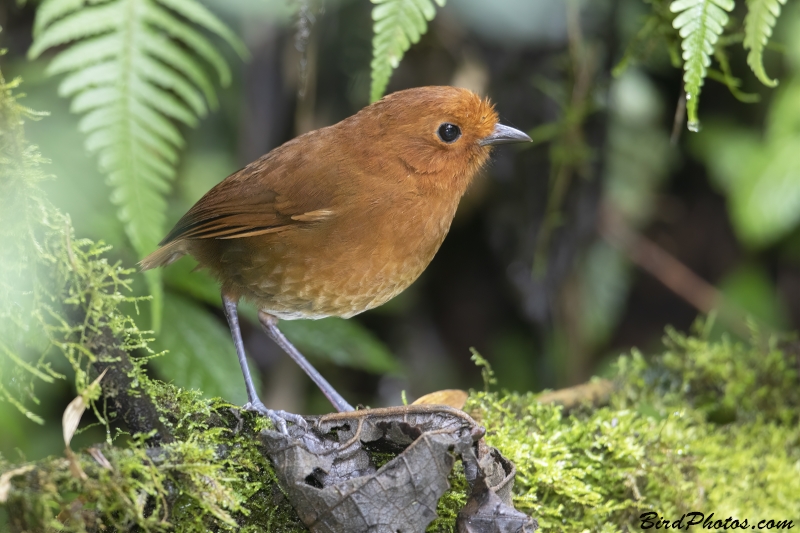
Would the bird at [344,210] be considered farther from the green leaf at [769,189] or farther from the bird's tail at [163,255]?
the green leaf at [769,189]

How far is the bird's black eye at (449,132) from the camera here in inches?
104

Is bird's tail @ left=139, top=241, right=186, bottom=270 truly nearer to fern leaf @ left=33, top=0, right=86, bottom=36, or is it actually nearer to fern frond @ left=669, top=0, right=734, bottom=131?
fern leaf @ left=33, top=0, right=86, bottom=36

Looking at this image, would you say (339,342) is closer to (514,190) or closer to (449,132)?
(449,132)

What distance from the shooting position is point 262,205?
99.2 inches

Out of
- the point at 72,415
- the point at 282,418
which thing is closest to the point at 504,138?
the point at 282,418

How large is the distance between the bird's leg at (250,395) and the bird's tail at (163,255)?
270mm

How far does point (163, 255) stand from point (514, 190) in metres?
2.03

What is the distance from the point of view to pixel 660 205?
209 inches

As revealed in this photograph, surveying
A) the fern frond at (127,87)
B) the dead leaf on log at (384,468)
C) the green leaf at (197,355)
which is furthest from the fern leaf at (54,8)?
the dead leaf on log at (384,468)

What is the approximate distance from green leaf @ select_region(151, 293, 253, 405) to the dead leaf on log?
106 centimetres

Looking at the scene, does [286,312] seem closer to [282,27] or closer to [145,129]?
[145,129]

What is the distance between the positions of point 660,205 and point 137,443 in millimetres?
4458

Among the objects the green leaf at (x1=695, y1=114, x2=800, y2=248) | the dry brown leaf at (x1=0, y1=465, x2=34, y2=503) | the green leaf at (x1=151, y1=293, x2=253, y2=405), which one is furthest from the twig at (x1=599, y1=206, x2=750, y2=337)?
the dry brown leaf at (x1=0, y1=465, x2=34, y2=503)

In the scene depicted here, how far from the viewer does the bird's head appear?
258 centimetres
